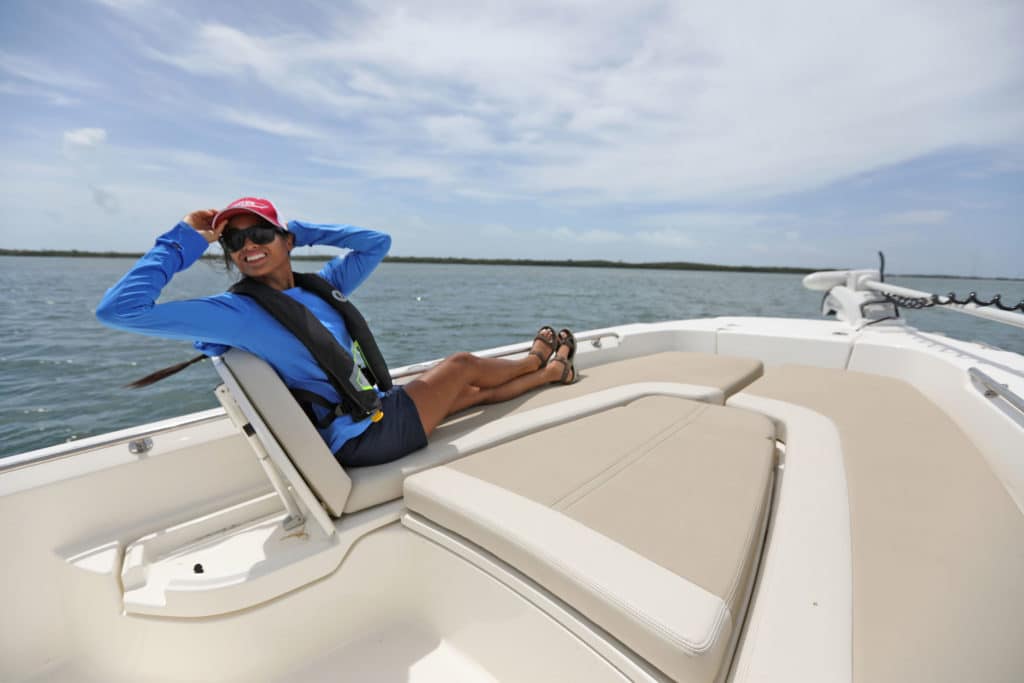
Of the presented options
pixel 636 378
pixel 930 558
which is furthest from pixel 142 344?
pixel 930 558

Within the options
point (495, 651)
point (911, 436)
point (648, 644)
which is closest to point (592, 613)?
point (648, 644)

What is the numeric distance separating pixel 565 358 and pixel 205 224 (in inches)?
62.4

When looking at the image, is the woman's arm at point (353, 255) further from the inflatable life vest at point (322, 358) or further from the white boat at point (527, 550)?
the white boat at point (527, 550)

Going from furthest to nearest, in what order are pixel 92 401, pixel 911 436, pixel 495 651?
pixel 92 401
pixel 911 436
pixel 495 651

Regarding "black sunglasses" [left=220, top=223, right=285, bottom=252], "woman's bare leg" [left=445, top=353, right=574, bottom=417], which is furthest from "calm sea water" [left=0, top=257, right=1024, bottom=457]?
"woman's bare leg" [left=445, top=353, right=574, bottom=417]

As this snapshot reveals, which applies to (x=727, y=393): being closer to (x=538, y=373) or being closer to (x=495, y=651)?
(x=538, y=373)

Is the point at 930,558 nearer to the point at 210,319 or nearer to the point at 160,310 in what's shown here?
the point at 210,319

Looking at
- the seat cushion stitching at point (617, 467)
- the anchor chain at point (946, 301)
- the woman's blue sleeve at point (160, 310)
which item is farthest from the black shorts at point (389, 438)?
the anchor chain at point (946, 301)

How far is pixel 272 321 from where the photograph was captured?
1353 millimetres

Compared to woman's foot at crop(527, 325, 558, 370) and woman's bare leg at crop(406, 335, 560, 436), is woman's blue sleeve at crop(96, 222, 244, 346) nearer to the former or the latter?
woman's bare leg at crop(406, 335, 560, 436)

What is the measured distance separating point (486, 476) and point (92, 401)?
459cm

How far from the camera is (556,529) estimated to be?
3.45 feet

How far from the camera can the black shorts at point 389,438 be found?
1.42 m

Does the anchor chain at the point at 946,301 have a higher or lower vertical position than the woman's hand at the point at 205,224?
lower
